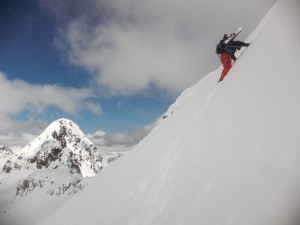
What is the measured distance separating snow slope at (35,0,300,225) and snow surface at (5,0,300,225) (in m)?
0.01

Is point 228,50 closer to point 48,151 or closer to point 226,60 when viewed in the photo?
point 226,60

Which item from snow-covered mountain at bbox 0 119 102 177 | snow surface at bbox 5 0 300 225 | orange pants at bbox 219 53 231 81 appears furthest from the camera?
snow-covered mountain at bbox 0 119 102 177

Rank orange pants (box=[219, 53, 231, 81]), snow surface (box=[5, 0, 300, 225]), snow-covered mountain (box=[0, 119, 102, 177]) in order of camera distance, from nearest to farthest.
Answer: snow surface (box=[5, 0, 300, 225]) → orange pants (box=[219, 53, 231, 81]) → snow-covered mountain (box=[0, 119, 102, 177])

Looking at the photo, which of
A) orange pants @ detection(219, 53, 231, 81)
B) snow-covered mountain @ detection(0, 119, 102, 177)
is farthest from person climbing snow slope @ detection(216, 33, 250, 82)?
snow-covered mountain @ detection(0, 119, 102, 177)

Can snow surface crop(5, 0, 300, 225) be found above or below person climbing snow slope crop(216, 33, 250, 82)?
below

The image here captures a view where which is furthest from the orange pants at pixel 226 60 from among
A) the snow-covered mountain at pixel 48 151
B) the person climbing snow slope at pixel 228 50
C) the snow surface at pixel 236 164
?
the snow-covered mountain at pixel 48 151

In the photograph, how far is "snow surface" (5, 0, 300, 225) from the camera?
299cm

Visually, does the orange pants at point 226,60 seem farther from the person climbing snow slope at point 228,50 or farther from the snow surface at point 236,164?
the snow surface at point 236,164

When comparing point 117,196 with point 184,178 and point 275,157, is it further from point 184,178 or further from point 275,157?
point 275,157

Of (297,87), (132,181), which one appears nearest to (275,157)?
(297,87)

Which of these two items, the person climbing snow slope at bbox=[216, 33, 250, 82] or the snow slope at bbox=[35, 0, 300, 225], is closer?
the snow slope at bbox=[35, 0, 300, 225]

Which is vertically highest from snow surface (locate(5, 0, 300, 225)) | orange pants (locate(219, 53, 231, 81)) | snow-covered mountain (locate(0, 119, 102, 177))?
snow-covered mountain (locate(0, 119, 102, 177))

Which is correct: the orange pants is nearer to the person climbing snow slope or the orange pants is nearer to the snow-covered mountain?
the person climbing snow slope

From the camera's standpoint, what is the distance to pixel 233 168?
3.84m
